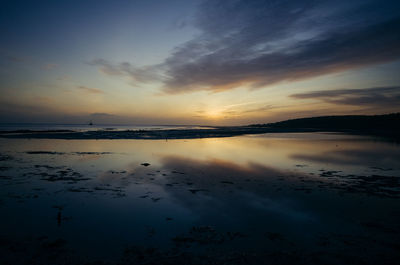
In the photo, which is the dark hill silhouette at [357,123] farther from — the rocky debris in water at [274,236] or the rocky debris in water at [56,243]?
the rocky debris in water at [56,243]

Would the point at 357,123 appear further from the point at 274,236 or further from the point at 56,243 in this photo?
the point at 56,243

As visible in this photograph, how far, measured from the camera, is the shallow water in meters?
5.95

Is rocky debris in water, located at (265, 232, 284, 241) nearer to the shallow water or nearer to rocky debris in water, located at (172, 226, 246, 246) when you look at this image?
the shallow water

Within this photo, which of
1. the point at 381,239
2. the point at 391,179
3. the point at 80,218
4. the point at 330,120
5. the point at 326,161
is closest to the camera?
the point at 381,239

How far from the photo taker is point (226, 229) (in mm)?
6859

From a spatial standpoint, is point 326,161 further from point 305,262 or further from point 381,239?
point 305,262

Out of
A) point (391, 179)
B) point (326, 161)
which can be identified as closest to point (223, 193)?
point (391, 179)

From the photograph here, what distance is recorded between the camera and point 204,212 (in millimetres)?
8211

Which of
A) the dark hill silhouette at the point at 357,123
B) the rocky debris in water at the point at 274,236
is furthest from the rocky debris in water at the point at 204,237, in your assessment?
the dark hill silhouette at the point at 357,123

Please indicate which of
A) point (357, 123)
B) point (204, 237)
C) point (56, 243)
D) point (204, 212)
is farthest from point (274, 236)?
point (357, 123)

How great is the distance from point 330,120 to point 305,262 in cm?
13690

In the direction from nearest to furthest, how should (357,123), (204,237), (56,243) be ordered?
(56,243) → (204,237) → (357,123)

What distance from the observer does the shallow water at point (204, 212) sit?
595 cm

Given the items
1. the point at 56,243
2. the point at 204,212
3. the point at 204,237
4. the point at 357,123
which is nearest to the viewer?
the point at 56,243
